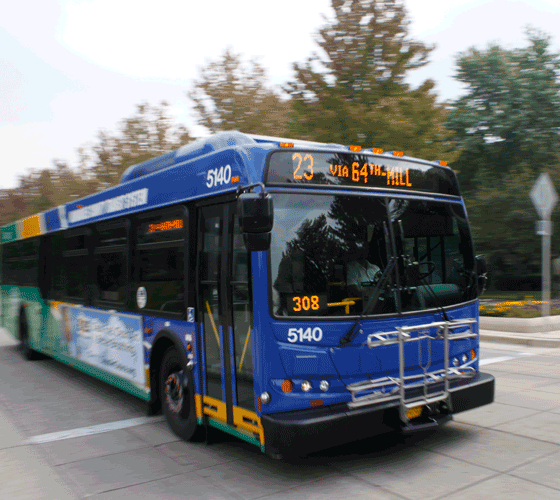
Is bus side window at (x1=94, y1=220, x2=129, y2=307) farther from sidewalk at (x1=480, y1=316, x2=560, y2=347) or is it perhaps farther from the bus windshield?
sidewalk at (x1=480, y1=316, x2=560, y2=347)

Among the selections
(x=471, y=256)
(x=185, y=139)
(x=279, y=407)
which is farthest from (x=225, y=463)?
(x=185, y=139)

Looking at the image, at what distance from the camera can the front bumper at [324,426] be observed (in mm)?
4410

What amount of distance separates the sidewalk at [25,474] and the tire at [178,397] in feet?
4.34

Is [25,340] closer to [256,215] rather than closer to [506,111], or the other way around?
[256,215]

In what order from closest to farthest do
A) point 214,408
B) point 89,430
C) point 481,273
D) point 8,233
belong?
1. point 214,408
2. point 481,273
3. point 89,430
4. point 8,233

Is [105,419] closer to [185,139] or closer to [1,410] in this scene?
[1,410]

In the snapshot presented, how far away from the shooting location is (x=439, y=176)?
5.98 metres

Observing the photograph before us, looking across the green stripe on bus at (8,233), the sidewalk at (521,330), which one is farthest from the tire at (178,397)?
the sidewalk at (521,330)

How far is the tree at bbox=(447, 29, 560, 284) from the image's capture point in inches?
904

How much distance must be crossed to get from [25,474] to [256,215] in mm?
3321

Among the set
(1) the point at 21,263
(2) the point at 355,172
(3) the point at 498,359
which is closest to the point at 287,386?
(2) the point at 355,172

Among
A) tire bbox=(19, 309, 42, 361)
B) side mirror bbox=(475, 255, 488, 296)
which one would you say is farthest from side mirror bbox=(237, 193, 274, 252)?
tire bbox=(19, 309, 42, 361)

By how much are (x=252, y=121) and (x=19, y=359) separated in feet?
43.4

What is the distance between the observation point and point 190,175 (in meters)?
5.93
